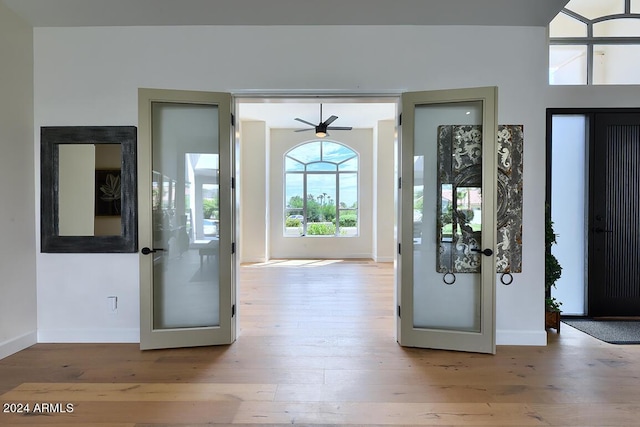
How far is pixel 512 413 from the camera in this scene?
2021mm

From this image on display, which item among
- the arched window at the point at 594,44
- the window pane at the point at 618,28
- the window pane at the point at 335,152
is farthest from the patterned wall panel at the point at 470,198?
the window pane at the point at 335,152

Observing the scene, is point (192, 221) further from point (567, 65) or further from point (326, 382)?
point (567, 65)

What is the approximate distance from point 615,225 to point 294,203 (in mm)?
6345

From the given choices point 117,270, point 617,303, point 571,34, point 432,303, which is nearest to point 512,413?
point 432,303

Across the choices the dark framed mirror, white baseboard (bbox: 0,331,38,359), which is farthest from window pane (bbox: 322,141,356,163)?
white baseboard (bbox: 0,331,38,359)

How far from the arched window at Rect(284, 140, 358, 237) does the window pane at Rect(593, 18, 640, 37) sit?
532 cm

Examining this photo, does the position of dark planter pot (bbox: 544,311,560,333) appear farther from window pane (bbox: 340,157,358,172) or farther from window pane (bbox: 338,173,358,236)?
window pane (bbox: 340,157,358,172)

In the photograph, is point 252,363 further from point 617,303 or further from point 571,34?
point 571,34

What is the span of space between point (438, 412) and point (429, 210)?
5.53 feet

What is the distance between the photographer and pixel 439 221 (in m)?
3.07

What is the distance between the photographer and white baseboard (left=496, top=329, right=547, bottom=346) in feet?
10.0

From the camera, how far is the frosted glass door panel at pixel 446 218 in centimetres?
300

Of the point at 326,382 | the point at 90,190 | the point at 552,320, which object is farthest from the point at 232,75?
the point at 552,320

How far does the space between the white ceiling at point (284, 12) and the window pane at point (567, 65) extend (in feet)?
3.21
